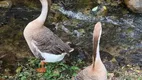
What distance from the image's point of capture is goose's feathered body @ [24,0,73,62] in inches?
216

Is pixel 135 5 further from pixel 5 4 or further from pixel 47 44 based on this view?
pixel 47 44

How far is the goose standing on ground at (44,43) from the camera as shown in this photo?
18.0 feet

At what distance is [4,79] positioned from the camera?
5543 millimetres

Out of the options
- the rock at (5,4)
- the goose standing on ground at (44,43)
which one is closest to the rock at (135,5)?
the rock at (5,4)

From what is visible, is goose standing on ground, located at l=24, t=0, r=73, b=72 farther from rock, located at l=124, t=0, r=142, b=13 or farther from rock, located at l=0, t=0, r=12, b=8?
rock, located at l=124, t=0, r=142, b=13

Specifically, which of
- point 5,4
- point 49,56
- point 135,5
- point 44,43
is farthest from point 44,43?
point 135,5

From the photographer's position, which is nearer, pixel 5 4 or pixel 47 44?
pixel 47 44

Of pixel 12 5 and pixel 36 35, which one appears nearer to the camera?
pixel 36 35

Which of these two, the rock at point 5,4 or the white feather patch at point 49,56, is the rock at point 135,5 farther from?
the white feather patch at point 49,56

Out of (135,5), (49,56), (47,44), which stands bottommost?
(135,5)

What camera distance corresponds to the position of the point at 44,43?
18.1 feet

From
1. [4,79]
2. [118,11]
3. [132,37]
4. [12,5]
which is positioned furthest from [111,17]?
[4,79]

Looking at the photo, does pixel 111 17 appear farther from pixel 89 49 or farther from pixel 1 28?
pixel 1 28

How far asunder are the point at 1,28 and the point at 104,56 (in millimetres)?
2490
